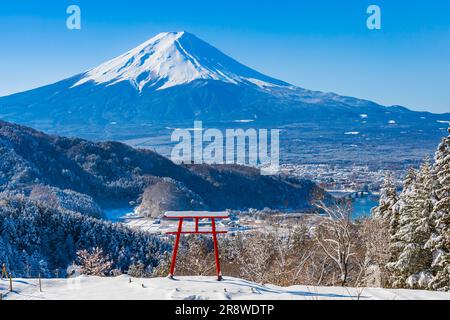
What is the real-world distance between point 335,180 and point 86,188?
2064 inches

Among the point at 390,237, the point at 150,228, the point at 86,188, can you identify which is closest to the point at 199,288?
the point at 390,237

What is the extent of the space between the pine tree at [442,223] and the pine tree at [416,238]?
32 cm

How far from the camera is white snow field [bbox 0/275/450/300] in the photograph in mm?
8039

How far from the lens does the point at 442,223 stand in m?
14.5

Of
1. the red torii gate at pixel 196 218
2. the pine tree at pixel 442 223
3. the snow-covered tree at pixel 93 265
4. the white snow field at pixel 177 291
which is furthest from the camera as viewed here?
the snow-covered tree at pixel 93 265

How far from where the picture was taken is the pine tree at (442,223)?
562 inches

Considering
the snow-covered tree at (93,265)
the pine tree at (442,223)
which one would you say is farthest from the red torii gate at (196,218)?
the snow-covered tree at (93,265)

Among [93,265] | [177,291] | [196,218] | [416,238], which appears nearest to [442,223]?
[416,238]

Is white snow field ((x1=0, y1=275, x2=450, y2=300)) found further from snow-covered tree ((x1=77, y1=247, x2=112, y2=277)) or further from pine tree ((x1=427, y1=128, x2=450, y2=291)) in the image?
snow-covered tree ((x1=77, y1=247, x2=112, y2=277))

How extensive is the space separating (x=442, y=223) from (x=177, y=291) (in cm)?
894

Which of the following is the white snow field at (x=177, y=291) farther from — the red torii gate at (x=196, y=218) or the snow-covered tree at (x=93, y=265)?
the snow-covered tree at (x=93, y=265)
